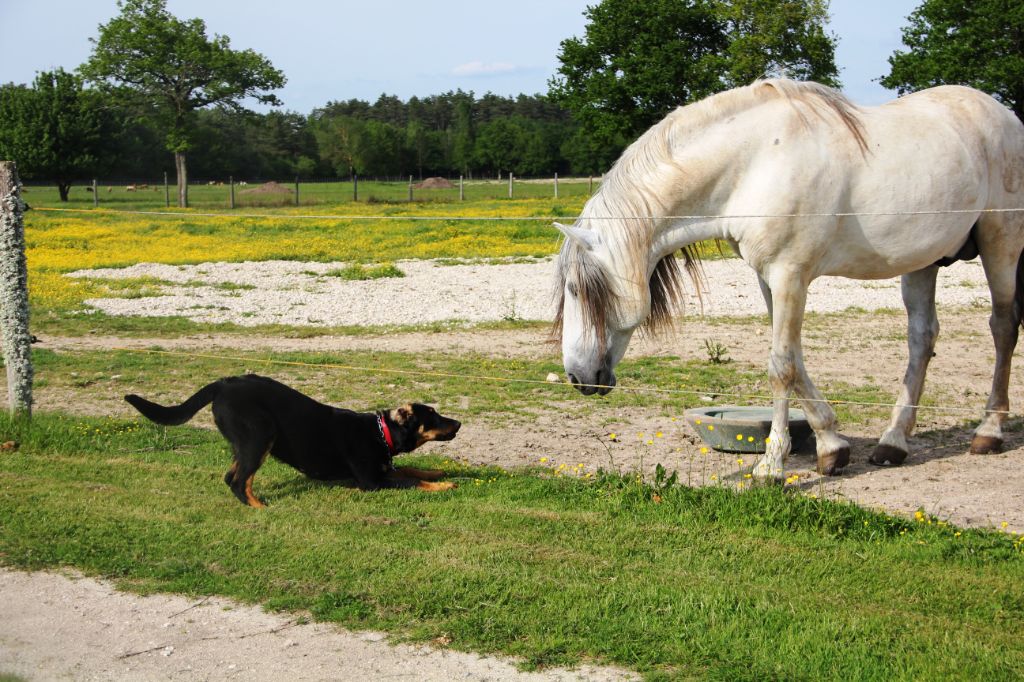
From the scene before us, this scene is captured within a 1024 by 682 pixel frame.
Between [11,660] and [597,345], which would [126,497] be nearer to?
[11,660]

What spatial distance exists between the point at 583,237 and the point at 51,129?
61.9 metres

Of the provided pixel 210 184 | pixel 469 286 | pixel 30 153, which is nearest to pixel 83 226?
pixel 469 286

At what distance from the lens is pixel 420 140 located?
98312 millimetres

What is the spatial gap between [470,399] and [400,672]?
5488 mm

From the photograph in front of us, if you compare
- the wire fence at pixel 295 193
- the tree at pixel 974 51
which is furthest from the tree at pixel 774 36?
the wire fence at pixel 295 193

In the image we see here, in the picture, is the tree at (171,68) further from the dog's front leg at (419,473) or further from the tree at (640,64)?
the dog's front leg at (419,473)

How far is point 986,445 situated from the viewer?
24.2 feet

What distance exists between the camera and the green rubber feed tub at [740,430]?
7430 mm

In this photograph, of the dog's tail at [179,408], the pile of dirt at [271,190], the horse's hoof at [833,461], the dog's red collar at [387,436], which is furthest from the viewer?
the pile of dirt at [271,190]

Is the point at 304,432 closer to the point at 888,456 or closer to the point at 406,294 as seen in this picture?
the point at 888,456

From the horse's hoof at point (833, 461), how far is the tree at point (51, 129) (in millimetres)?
58346

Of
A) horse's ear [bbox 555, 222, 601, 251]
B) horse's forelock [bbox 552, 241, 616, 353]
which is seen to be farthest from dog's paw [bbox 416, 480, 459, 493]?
horse's ear [bbox 555, 222, 601, 251]

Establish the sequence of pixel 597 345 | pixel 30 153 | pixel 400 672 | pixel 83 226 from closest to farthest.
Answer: pixel 400 672 → pixel 597 345 → pixel 83 226 → pixel 30 153

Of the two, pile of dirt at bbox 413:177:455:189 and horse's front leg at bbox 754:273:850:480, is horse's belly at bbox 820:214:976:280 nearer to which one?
horse's front leg at bbox 754:273:850:480
